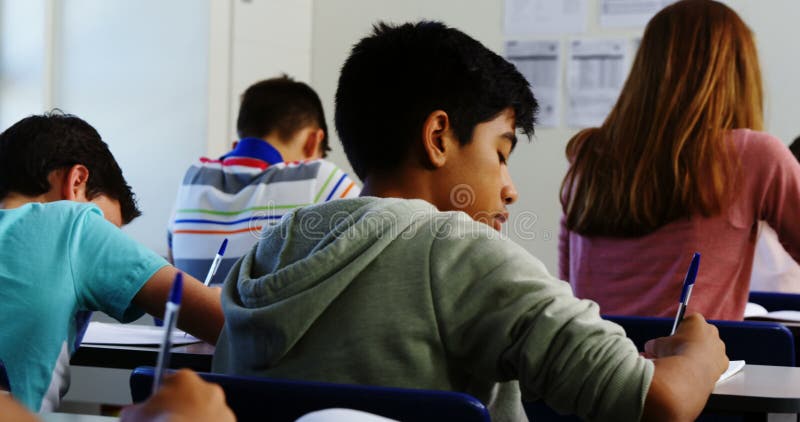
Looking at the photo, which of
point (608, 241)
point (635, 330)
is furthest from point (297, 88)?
point (635, 330)

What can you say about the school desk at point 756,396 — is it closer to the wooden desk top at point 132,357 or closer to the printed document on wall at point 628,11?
the wooden desk top at point 132,357

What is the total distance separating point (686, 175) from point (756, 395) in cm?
111

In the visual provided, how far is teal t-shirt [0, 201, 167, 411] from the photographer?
162cm

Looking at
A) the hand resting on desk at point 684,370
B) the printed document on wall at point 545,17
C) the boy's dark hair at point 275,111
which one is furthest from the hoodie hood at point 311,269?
the printed document on wall at point 545,17

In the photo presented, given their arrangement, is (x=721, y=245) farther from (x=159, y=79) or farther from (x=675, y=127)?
(x=159, y=79)

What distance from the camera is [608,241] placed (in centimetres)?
252

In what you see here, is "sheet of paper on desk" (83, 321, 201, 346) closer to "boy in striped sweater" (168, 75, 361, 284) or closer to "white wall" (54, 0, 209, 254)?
"boy in striped sweater" (168, 75, 361, 284)

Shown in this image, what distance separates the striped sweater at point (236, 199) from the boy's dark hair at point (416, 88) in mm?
1646

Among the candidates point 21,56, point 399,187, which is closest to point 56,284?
point 399,187

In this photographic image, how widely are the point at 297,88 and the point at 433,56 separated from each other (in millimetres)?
2223

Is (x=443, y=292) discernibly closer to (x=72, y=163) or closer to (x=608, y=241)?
(x=72, y=163)

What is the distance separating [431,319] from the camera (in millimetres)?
1168

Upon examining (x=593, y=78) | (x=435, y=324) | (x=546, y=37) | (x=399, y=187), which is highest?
(x=546, y=37)

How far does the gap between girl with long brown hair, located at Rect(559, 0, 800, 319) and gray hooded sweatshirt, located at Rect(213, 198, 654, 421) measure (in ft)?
4.19
